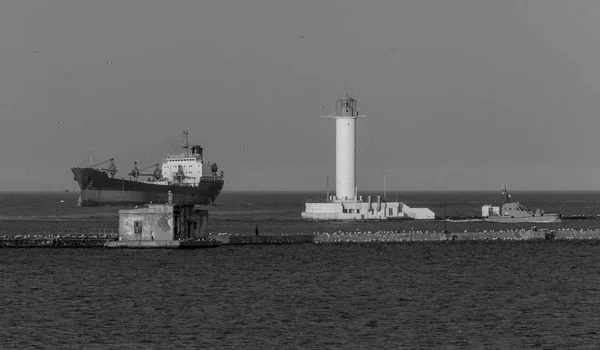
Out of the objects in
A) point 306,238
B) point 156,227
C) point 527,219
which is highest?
point 527,219

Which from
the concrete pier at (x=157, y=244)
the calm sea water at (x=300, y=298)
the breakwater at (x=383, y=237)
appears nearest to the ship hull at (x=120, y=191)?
the breakwater at (x=383, y=237)

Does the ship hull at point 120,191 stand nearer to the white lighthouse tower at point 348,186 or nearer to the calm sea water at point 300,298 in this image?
the white lighthouse tower at point 348,186

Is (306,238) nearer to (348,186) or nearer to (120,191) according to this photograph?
(348,186)

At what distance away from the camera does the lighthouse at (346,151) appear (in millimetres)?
101938

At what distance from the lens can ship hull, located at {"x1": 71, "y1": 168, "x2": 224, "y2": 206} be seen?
162000 mm

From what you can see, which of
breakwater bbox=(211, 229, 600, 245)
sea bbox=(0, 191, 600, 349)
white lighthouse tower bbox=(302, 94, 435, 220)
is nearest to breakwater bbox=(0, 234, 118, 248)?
sea bbox=(0, 191, 600, 349)

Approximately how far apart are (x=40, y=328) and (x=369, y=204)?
215 ft

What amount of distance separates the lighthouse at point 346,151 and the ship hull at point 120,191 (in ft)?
194

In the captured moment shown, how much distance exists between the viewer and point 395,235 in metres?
73.5

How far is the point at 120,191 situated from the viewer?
16375cm

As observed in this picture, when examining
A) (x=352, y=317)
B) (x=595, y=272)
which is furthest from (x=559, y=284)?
(x=352, y=317)

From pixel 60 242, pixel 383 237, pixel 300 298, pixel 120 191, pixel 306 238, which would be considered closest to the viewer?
pixel 300 298

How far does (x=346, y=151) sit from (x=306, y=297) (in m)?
56.6

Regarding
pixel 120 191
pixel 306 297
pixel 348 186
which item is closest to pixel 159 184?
pixel 120 191
